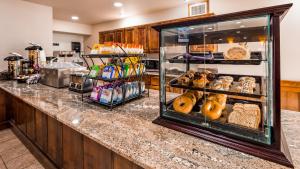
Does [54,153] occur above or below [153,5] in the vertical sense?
below

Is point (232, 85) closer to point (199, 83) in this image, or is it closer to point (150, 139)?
point (199, 83)

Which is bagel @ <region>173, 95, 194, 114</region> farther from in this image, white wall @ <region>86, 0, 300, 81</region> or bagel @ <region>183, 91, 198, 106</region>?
white wall @ <region>86, 0, 300, 81</region>

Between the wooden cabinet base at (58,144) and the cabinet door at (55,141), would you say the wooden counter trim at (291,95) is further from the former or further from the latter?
the cabinet door at (55,141)

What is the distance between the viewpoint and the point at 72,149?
132 centimetres

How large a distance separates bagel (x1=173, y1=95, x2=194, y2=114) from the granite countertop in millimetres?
164

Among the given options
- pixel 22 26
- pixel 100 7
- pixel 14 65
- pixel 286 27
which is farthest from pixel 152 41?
pixel 14 65

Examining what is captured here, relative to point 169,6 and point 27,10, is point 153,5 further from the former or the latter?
point 27,10

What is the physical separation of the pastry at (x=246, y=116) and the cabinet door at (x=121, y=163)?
592 mm

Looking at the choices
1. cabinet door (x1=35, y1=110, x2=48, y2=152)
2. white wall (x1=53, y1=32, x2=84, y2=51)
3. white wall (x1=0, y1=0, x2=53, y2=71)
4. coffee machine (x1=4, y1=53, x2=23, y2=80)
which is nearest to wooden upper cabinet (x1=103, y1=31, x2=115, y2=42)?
white wall (x1=53, y1=32, x2=84, y2=51)

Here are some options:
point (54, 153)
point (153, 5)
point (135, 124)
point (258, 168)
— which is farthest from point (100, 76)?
point (153, 5)

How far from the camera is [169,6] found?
157 inches

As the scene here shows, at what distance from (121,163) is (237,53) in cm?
92

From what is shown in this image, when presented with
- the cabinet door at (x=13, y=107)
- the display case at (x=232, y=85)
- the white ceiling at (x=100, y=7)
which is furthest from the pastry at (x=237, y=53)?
the white ceiling at (x=100, y=7)

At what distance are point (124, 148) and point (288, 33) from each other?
326 centimetres
